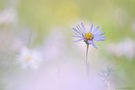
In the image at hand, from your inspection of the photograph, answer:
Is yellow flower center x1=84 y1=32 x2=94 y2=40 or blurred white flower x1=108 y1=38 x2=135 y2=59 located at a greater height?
yellow flower center x1=84 y1=32 x2=94 y2=40

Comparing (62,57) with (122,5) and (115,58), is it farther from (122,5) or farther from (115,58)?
(122,5)

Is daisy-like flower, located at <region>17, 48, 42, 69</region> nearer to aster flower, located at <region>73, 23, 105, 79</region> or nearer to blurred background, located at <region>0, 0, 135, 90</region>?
blurred background, located at <region>0, 0, 135, 90</region>

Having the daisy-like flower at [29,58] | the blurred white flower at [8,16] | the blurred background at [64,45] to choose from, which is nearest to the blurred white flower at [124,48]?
the blurred background at [64,45]

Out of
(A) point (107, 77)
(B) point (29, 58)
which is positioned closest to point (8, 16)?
(B) point (29, 58)

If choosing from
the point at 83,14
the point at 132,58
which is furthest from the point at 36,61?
the point at 132,58

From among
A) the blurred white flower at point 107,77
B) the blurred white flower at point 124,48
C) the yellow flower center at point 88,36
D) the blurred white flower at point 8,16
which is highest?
the blurred white flower at point 8,16

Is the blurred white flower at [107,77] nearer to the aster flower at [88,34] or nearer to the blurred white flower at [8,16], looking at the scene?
the aster flower at [88,34]

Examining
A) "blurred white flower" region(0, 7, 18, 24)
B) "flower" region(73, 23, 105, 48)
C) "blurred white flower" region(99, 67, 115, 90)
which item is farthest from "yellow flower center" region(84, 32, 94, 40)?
"blurred white flower" region(0, 7, 18, 24)

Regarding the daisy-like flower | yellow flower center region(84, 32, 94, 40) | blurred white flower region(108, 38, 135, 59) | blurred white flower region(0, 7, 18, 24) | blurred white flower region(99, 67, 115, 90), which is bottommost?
blurred white flower region(99, 67, 115, 90)
